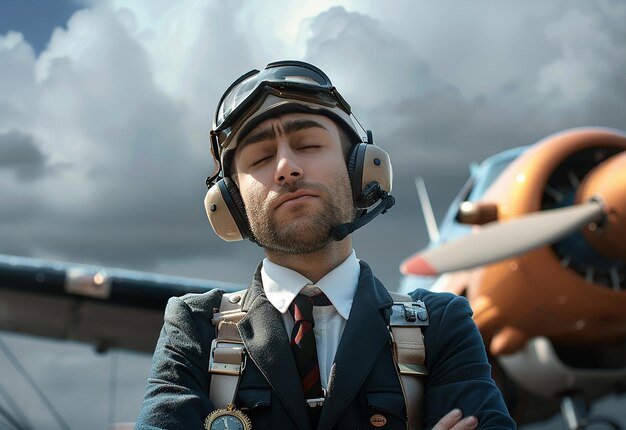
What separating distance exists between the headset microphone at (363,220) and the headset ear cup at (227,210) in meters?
0.32

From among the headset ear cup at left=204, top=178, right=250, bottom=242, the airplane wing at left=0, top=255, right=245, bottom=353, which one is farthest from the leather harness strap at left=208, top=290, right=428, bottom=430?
the airplane wing at left=0, top=255, right=245, bottom=353

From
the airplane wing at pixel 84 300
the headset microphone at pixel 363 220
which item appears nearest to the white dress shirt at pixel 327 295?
the headset microphone at pixel 363 220

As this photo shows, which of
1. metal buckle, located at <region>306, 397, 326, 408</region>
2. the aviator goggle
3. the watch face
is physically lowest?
the watch face

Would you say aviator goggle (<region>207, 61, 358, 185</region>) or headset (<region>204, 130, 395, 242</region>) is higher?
aviator goggle (<region>207, 61, 358, 185</region>)

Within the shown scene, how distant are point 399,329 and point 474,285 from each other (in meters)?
5.74

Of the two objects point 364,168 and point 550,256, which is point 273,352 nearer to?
point 364,168

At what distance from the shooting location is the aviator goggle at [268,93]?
1847 mm

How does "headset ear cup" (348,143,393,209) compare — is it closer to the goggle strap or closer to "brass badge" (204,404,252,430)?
the goggle strap

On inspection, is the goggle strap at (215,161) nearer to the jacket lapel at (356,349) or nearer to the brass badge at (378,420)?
the jacket lapel at (356,349)

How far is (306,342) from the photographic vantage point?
167cm

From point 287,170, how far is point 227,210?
0.34 meters

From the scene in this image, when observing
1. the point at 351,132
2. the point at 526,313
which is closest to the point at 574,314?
the point at 526,313

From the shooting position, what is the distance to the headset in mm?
1898

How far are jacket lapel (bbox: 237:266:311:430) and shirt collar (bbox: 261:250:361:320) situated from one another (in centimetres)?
3
